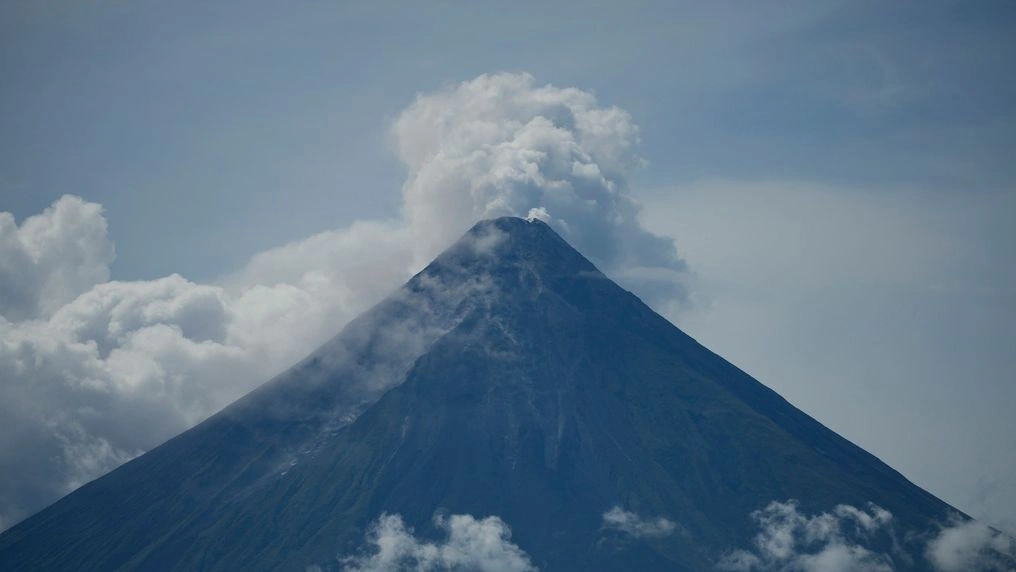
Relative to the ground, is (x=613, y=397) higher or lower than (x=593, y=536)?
higher

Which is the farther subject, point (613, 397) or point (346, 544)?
point (613, 397)

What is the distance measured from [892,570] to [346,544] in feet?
257

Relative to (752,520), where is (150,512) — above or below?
below

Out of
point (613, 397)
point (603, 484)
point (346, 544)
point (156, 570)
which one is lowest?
point (156, 570)

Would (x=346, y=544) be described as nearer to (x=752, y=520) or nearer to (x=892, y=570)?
(x=752, y=520)

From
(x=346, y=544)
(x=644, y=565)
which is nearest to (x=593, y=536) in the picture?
(x=644, y=565)

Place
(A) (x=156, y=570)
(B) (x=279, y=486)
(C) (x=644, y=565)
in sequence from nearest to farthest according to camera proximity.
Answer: (C) (x=644, y=565)
(A) (x=156, y=570)
(B) (x=279, y=486)

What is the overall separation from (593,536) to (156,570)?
65.4m

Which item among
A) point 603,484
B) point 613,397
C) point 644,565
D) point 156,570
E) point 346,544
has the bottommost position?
point 156,570

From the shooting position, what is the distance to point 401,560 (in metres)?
171

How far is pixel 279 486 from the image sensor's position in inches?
7584

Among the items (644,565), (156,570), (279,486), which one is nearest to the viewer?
(644,565)

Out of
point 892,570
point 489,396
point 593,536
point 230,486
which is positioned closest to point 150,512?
point 230,486

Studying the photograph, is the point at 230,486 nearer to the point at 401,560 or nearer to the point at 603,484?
the point at 401,560
